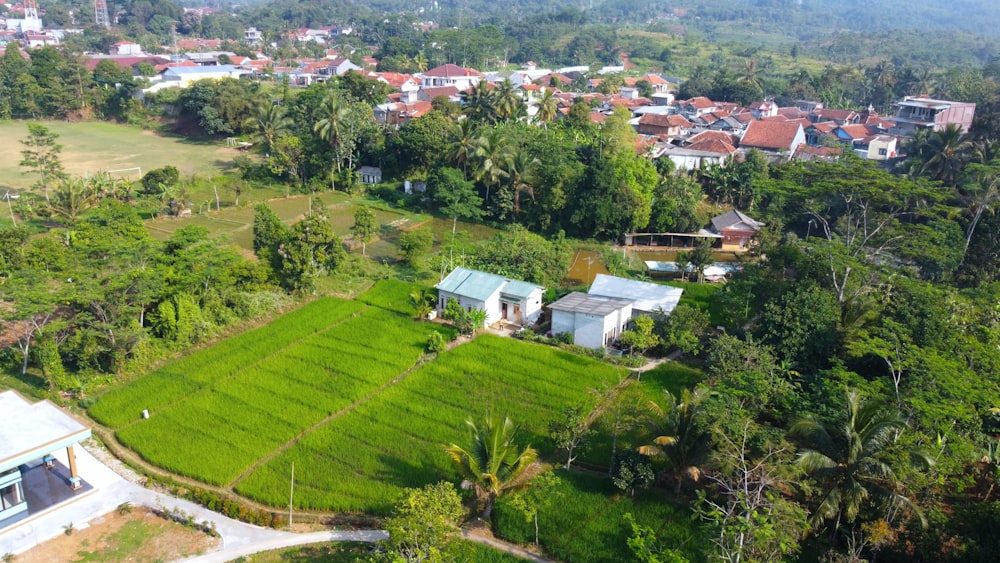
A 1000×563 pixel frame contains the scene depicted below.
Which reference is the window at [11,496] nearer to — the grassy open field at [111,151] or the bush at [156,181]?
the bush at [156,181]

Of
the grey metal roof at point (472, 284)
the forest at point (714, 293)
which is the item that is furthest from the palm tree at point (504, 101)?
the grey metal roof at point (472, 284)

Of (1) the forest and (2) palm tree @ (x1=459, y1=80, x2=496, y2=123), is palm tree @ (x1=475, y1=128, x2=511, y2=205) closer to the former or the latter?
(1) the forest

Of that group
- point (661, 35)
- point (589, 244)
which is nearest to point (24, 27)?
point (661, 35)

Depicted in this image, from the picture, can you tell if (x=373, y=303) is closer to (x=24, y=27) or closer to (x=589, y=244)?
(x=589, y=244)

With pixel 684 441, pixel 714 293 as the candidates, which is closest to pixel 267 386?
pixel 684 441

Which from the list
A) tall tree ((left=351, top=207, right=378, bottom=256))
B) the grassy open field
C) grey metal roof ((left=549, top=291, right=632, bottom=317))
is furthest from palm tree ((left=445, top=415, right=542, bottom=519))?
the grassy open field

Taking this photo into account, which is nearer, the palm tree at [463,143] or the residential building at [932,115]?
the palm tree at [463,143]
